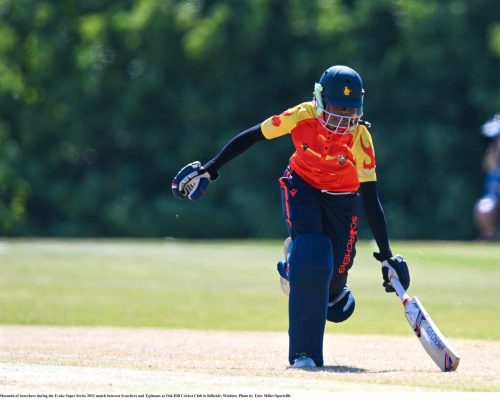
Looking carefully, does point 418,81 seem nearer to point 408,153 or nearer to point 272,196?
point 408,153

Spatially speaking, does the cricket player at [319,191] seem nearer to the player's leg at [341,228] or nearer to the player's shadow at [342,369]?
the player's leg at [341,228]

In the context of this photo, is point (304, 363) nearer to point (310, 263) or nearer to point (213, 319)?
point (310, 263)

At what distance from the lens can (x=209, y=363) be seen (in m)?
9.05

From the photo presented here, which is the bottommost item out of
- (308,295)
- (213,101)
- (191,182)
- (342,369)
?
(213,101)

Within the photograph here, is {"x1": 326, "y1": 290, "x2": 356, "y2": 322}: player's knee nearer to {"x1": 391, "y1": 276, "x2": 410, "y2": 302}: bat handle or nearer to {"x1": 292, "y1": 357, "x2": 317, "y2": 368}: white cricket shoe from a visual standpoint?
{"x1": 391, "y1": 276, "x2": 410, "y2": 302}: bat handle

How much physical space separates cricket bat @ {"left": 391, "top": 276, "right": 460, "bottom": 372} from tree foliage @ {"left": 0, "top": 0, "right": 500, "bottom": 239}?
67.8 feet

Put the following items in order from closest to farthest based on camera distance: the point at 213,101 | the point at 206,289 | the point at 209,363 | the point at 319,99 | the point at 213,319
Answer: the point at 319,99, the point at 209,363, the point at 213,319, the point at 206,289, the point at 213,101

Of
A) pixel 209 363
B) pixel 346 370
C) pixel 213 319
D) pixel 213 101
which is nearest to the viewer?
pixel 346 370

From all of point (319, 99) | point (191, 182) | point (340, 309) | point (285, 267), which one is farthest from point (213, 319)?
point (319, 99)

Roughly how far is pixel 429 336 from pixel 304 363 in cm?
83

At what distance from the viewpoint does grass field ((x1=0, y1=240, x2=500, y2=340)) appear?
44.2 ft

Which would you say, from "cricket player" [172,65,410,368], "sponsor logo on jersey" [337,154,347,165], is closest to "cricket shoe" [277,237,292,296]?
"cricket player" [172,65,410,368]

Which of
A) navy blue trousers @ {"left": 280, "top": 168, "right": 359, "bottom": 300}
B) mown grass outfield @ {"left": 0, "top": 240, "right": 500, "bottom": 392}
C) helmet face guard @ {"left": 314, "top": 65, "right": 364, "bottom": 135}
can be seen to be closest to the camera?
mown grass outfield @ {"left": 0, "top": 240, "right": 500, "bottom": 392}

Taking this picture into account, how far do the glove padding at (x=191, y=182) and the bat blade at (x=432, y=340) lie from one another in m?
1.54
